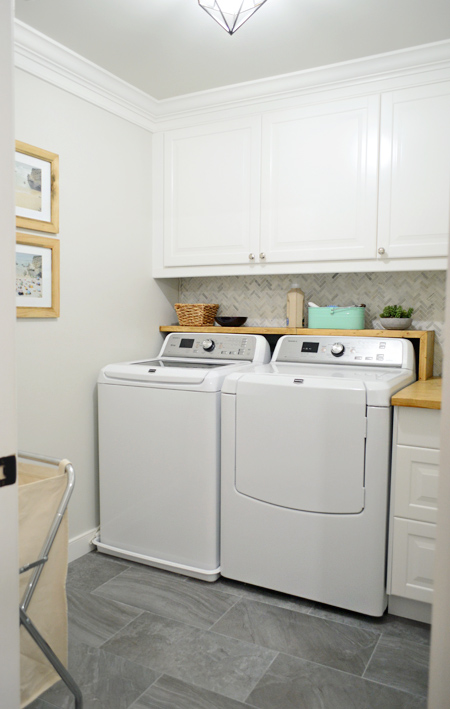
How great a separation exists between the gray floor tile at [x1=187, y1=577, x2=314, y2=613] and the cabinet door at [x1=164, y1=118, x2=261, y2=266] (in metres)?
1.59

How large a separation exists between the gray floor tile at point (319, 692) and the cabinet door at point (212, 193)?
1896 millimetres

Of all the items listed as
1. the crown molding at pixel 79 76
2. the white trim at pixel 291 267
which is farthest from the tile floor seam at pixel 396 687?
the crown molding at pixel 79 76

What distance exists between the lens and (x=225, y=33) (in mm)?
2270

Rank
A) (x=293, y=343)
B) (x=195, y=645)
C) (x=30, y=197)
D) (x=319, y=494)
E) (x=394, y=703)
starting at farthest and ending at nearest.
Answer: (x=293, y=343) → (x=30, y=197) → (x=319, y=494) → (x=195, y=645) → (x=394, y=703)

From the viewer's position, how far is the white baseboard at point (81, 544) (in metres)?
2.63

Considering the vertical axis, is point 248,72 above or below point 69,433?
above

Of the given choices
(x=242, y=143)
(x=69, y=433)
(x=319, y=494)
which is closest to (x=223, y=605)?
(x=319, y=494)

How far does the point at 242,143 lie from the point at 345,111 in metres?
0.55

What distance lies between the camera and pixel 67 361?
102 inches

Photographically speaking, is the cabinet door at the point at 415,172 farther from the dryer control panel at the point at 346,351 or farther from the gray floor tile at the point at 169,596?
the gray floor tile at the point at 169,596

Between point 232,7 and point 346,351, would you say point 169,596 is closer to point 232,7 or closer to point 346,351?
point 346,351

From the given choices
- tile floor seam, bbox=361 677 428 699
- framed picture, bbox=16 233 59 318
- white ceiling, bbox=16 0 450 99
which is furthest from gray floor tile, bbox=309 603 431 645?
white ceiling, bbox=16 0 450 99

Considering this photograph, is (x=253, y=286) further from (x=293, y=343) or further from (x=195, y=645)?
(x=195, y=645)

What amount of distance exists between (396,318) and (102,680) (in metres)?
1.95
